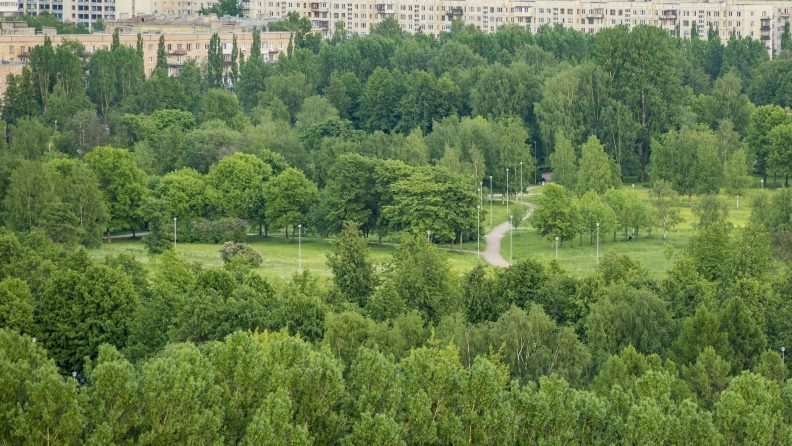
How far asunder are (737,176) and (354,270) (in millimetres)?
45434

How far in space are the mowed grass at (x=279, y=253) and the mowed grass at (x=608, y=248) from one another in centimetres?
361

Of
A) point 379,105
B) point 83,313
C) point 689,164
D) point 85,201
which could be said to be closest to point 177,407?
point 83,313

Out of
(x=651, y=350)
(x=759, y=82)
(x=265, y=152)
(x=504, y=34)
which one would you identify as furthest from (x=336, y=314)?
(x=504, y=34)

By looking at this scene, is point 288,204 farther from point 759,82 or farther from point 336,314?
point 759,82

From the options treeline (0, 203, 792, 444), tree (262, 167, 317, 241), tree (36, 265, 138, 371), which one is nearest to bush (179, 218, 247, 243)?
tree (262, 167, 317, 241)

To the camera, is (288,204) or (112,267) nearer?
(112,267)

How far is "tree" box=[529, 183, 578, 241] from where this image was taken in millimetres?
111000

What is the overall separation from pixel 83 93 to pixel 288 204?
4303 centimetres

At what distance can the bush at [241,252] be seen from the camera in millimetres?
104312

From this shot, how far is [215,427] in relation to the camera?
55.8 m

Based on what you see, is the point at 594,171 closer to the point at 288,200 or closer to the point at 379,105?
the point at 288,200

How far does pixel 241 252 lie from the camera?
10544cm

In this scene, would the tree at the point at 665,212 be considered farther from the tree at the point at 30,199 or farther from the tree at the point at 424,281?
the tree at the point at 30,199

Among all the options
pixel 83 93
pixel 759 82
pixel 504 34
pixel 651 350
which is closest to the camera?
pixel 651 350
